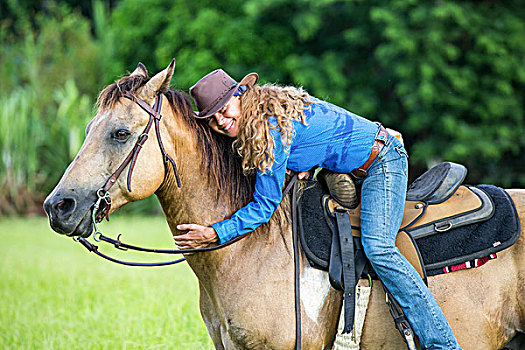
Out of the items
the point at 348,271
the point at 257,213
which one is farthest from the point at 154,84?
the point at 348,271

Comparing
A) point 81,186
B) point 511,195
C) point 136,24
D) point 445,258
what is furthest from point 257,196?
point 136,24

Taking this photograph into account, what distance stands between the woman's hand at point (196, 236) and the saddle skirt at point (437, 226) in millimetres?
518

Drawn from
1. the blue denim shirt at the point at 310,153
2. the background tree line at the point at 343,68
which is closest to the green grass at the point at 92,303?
the blue denim shirt at the point at 310,153

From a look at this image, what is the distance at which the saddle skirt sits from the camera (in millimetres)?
3152

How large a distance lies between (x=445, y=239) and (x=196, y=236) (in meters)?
1.46

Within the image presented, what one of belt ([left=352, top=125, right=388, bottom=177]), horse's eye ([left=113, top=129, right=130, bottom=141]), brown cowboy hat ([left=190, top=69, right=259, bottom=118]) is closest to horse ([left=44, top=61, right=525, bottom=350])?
horse's eye ([left=113, top=129, right=130, bottom=141])

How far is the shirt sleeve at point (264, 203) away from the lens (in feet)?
9.95

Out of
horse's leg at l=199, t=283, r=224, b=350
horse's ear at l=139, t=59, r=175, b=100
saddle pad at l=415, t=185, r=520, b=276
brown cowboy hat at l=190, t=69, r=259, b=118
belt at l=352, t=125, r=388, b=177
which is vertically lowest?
saddle pad at l=415, t=185, r=520, b=276

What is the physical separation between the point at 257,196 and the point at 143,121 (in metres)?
0.76

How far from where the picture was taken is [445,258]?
3.18 meters

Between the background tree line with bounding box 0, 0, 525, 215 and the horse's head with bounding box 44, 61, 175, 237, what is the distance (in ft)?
40.8

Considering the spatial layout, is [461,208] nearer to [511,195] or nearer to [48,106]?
[511,195]

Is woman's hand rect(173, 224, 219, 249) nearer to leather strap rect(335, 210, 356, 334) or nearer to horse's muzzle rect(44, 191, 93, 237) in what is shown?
horse's muzzle rect(44, 191, 93, 237)

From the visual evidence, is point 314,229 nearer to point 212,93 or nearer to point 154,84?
point 212,93
